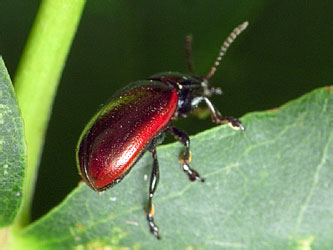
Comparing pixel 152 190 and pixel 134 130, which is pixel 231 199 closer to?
pixel 152 190

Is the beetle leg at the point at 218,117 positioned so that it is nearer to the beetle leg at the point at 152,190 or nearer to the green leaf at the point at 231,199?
the green leaf at the point at 231,199

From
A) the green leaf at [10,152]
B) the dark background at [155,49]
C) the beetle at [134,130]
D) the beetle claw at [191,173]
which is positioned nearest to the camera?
the green leaf at [10,152]

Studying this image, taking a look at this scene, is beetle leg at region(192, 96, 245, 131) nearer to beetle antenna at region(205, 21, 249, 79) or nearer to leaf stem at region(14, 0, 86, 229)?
beetle antenna at region(205, 21, 249, 79)

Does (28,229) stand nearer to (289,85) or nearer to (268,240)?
(268,240)

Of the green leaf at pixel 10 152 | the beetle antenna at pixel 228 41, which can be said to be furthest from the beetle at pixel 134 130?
the green leaf at pixel 10 152

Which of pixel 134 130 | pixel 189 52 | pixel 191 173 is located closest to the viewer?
pixel 191 173

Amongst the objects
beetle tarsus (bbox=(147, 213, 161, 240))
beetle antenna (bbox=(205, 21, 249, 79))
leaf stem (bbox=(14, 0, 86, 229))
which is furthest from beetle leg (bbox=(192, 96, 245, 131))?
leaf stem (bbox=(14, 0, 86, 229))

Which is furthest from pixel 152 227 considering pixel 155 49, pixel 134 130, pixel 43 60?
pixel 155 49
